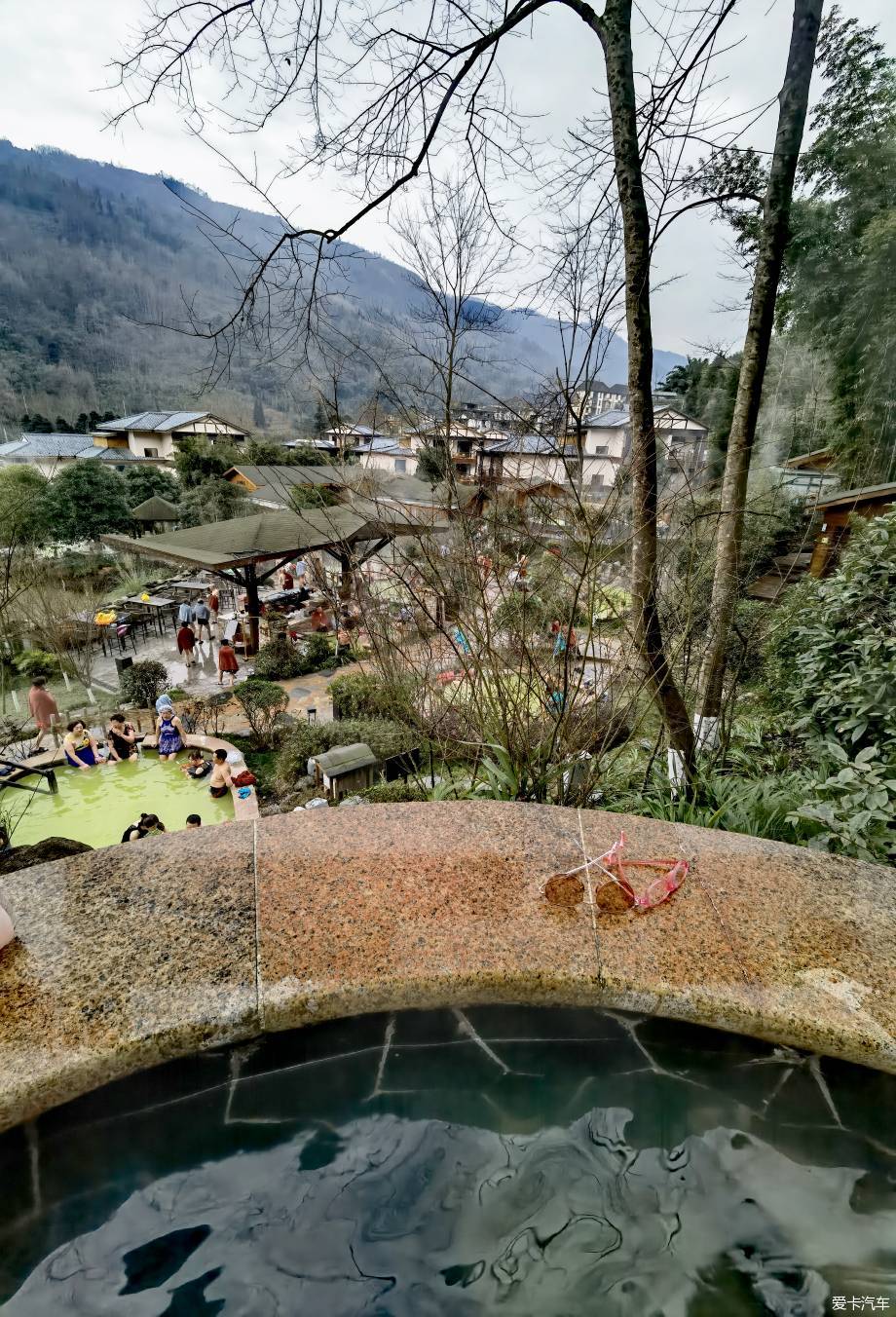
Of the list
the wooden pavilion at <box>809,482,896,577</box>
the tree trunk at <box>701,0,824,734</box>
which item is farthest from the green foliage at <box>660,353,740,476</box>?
the tree trunk at <box>701,0,824,734</box>

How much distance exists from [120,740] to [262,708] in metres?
1.99

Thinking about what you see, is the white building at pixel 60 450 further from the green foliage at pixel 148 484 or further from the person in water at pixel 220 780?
the person in water at pixel 220 780

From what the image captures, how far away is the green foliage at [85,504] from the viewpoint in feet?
66.9

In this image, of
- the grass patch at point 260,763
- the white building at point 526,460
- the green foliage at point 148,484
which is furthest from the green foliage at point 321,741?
the green foliage at point 148,484

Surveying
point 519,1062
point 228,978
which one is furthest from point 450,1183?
point 228,978

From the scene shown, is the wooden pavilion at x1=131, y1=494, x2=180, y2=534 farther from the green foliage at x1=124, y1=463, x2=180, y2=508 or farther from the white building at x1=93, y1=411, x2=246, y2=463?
the white building at x1=93, y1=411, x2=246, y2=463

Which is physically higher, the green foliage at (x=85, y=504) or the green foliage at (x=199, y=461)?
the green foliage at (x=199, y=461)

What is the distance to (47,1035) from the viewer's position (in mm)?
1237

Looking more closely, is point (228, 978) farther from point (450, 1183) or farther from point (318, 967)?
point (450, 1183)

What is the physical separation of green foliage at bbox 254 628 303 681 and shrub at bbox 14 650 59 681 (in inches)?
182

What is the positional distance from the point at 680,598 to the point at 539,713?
111 cm

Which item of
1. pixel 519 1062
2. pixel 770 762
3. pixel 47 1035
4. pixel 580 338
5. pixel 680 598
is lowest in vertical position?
pixel 770 762

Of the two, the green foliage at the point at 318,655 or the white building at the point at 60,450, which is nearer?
the green foliage at the point at 318,655

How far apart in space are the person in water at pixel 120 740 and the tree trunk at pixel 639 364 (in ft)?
25.4
